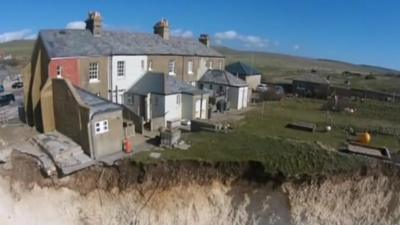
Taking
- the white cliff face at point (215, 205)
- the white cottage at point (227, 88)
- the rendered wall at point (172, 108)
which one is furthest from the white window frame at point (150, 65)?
the white cliff face at point (215, 205)

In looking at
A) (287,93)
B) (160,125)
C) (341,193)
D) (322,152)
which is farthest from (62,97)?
(287,93)

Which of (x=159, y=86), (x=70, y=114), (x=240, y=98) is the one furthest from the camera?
(x=240, y=98)

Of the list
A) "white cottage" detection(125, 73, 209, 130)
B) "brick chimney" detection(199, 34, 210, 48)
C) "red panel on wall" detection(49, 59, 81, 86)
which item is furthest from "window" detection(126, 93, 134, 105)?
"brick chimney" detection(199, 34, 210, 48)

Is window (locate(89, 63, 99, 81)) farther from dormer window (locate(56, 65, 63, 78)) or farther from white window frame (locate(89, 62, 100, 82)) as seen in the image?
dormer window (locate(56, 65, 63, 78))

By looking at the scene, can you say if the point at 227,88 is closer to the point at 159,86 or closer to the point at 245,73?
the point at 159,86

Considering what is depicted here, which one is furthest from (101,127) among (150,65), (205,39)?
(205,39)

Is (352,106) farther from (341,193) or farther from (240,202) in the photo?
(240,202)
